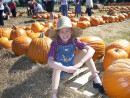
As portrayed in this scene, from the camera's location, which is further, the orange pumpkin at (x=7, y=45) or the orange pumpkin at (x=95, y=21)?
the orange pumpkin at (x=95, y=21)

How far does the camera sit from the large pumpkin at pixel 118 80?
1973mm

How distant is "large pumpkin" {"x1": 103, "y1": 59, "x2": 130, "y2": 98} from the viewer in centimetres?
Answer: 197

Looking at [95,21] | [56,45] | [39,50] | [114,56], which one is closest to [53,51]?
[56,45]

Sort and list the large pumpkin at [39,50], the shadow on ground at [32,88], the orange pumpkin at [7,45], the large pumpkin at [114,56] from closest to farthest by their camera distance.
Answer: the shadow on ground at [32,88] < the large pumpkin at [114,56] < the large pumpkin at [39,50] < the orange pumpkin at [7,45]

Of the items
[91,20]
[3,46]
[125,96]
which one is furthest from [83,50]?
[91,20]

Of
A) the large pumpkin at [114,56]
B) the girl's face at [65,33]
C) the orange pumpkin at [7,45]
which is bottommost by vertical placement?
the orange pumpkin at [7,45]

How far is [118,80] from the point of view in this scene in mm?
2027

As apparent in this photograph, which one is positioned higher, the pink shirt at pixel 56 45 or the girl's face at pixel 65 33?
the girl's face at pixel 65 33

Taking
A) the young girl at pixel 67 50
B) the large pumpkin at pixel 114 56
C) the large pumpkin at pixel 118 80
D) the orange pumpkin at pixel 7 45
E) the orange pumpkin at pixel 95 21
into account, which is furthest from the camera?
the orange pumpkin at pixel 95 21

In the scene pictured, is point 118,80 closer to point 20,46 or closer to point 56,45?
point 56,45

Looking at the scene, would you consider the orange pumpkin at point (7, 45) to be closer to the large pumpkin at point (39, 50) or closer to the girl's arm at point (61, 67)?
the large pumpkin at point (39, 50)

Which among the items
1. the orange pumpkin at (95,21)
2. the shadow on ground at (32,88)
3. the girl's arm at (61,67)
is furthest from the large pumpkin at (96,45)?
the orange pumpkin at (95,21)

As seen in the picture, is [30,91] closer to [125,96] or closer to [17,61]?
[17,61]

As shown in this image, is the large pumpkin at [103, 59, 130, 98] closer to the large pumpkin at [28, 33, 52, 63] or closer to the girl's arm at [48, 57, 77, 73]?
the girl's arm at [48, 57, 77, 73]
